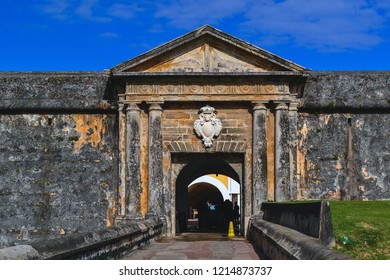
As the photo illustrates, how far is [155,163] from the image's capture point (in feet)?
52.0

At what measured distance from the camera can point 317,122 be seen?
1661 cm

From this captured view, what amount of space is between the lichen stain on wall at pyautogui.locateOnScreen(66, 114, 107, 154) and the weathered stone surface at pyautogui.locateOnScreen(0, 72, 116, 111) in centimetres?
30

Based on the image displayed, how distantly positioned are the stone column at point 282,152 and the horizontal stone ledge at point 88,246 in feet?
13.4

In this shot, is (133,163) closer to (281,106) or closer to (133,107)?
(133,107)

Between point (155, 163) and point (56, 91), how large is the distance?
11.2 feet

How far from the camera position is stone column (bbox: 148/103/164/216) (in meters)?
15.8

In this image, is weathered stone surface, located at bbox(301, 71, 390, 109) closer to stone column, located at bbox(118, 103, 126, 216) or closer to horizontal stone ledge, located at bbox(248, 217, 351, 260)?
stone column, located at bbox(118, 103, 126, 216)

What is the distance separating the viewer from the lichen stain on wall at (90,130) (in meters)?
16.8

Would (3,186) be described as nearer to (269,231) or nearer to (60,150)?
(60,150)

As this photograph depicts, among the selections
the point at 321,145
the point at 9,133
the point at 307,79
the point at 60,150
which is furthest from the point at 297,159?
the point at 9,133

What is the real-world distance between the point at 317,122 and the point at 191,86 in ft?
11.2

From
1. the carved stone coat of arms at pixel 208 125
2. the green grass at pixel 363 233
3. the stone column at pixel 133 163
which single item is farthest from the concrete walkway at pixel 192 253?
the carved stone coat of arms at pixel 208 125

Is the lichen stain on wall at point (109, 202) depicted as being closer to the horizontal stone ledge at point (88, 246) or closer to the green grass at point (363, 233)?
the horizontal stone ledge at point (88, 246)

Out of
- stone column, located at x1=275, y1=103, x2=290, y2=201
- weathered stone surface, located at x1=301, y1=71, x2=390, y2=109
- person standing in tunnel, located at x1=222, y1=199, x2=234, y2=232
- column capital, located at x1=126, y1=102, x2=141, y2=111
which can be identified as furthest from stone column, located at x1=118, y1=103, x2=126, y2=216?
person standing in tunnel, located at x1=222, y1=199, x2=234, y2=232
